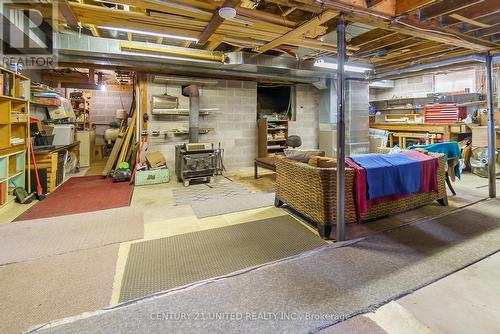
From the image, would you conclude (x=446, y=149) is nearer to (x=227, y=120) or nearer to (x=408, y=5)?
(x=408, y=5)

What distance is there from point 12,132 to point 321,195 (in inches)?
186

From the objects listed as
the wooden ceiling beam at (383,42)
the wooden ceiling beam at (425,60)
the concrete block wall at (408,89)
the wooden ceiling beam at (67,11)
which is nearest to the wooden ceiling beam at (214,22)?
the wooden ceiling beam at (67,11)

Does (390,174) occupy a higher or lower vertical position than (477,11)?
lower

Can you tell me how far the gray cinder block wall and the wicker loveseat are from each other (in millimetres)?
3490

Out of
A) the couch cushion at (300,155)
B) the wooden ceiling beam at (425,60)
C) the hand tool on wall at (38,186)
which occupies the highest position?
the wooden ceiling beam at (425,60)

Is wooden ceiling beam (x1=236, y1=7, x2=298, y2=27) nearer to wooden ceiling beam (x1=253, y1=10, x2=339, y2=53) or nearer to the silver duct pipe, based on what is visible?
wooden ceiling beam (x1=253, y1=10, x2=339, y2=53)

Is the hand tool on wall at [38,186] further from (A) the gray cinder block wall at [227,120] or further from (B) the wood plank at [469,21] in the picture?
(B) the wood plank at [469,21]

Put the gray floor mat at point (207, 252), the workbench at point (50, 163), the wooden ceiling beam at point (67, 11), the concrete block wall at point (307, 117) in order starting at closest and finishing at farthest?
the gray floor mat at point (207, 252) → the wooden ceiling beam at point (67, 11) → the workbench at point (50, 163) → the concrete block wall at point (307, 117)

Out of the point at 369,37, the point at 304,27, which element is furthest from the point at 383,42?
the point at 304,27

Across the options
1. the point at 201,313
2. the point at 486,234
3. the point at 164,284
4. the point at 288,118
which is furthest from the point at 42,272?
the point at 288,118

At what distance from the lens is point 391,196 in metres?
3.22

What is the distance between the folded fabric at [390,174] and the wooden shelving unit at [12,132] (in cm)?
462

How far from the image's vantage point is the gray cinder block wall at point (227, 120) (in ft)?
20.5

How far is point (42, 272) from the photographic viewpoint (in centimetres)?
214
